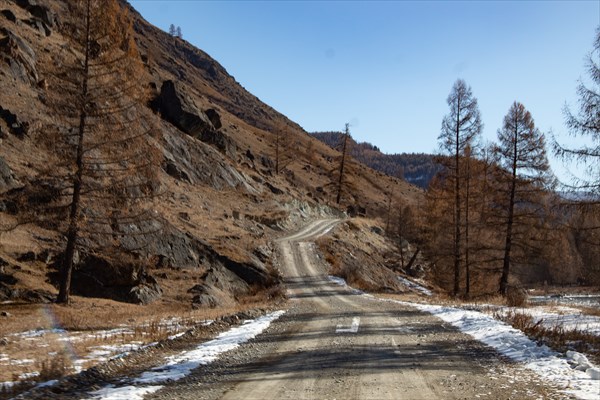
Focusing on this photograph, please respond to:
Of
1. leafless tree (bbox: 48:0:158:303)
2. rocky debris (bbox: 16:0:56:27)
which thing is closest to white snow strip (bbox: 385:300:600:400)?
leafless tree (bbox: 48:0:158:303)

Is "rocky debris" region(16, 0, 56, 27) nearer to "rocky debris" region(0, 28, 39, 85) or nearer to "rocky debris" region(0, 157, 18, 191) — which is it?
"rocky debris" region(0, 28, 39, 85)

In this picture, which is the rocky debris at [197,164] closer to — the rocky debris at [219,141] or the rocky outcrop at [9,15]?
the rocky debris at [219,141]

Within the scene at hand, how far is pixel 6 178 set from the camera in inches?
836

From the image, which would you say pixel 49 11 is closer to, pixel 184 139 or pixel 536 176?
pixel 184 139

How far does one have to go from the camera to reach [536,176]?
24312 millimetres

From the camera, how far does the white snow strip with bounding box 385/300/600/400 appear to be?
6273mm

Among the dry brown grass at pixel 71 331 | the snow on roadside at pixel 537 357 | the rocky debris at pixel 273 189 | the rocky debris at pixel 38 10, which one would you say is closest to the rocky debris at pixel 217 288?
the dry brown grass at pixel 71 331

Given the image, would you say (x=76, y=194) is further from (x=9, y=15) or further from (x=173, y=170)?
(x=9, y=15)

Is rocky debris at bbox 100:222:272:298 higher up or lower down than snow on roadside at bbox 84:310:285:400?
higher up

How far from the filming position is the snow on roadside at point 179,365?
19.9 ft

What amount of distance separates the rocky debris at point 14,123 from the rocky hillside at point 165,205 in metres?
0.06

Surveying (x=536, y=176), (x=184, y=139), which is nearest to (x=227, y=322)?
(x=536, y=176)

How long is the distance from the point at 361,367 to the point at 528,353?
3.37 meters

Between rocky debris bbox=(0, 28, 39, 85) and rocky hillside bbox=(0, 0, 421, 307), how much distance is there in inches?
3.4
